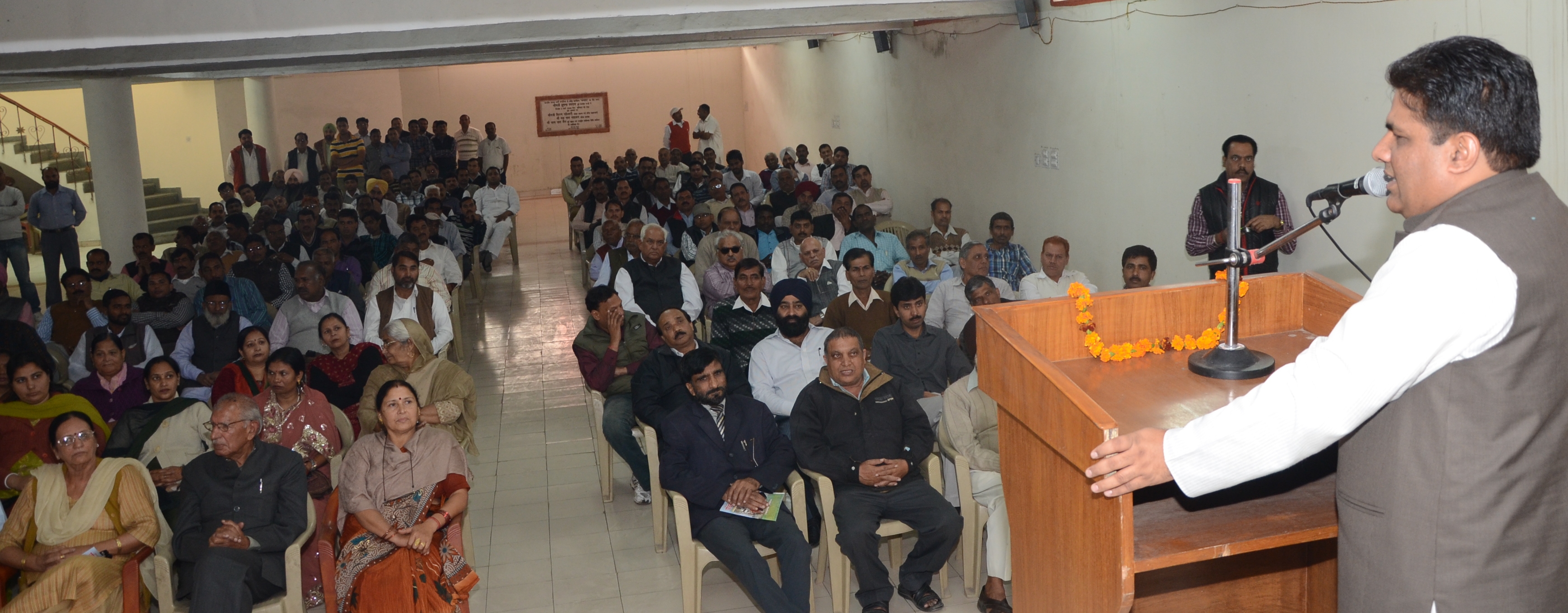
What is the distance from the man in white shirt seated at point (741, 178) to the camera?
1158 cm

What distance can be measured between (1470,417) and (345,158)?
529 inches

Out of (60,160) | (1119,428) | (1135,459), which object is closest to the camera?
(1135,459)

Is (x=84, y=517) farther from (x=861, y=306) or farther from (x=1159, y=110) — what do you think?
(x=1159, y=110)

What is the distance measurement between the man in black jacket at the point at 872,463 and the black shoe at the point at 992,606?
14 centimetres

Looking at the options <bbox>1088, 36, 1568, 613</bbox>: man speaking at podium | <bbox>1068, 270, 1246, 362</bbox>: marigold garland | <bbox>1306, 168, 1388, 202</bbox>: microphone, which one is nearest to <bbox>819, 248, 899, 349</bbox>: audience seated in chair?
<bbox>1068, 270, 1246, 362</bbox>: marigold garland

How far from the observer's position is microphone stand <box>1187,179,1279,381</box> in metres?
1.99

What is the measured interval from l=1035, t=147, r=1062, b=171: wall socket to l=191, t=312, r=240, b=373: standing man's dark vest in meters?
4.90

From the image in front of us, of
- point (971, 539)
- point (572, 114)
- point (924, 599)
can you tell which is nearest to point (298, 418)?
point (924, 599)

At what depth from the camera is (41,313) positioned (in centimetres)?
1011

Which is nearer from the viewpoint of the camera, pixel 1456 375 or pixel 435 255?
pixel 1456 375

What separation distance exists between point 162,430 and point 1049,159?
531cm

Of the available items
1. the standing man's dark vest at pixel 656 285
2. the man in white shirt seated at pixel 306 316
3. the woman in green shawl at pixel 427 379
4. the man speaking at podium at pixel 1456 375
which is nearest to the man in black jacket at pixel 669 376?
the woman in green shawl at pixel 427 379

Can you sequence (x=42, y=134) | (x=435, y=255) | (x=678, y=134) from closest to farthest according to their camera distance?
(x=435, y=255), (x=42, y=134), (x=678, y=134)

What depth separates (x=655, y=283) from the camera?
664 cm
